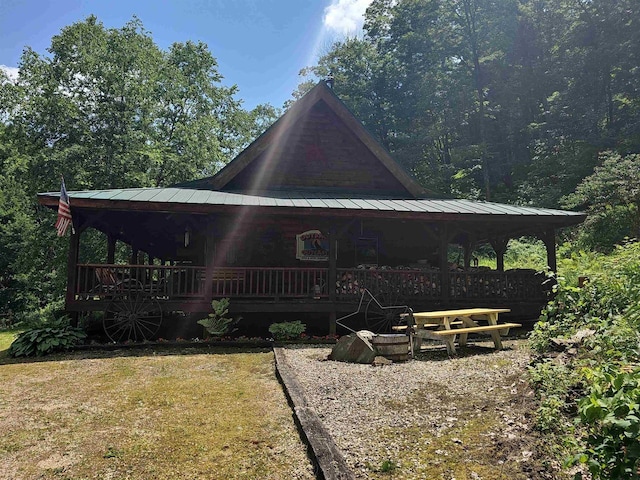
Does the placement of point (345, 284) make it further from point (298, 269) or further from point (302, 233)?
point (302, 233)

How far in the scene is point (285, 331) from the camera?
10.7m

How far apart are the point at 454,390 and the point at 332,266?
6.04 meters

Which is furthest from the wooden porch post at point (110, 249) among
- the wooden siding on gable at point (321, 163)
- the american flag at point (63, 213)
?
the wooden siding on gable at point (321, 163)

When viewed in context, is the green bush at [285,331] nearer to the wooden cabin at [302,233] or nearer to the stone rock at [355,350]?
the wooden cabin at [302,233]

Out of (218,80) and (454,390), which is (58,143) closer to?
(218,80)

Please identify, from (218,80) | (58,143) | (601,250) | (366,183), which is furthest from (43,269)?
(601,250)

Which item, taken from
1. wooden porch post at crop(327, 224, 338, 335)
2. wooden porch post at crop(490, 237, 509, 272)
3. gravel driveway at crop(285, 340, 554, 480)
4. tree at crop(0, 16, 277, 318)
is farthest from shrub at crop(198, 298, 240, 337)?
tree at crop(0, 16, 277, 318)

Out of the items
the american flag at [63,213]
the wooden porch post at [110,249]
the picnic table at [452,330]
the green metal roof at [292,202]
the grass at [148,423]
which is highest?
the green metal roof at [292,202]

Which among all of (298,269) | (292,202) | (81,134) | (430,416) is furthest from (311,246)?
(81,134)

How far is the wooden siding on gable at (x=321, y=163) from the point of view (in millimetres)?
14453

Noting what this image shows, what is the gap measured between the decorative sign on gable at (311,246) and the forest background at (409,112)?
15.8ft

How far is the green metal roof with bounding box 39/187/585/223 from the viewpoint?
33.8 ft

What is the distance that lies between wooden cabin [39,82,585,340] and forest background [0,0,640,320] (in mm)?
2896

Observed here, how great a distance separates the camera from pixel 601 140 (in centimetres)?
2728
